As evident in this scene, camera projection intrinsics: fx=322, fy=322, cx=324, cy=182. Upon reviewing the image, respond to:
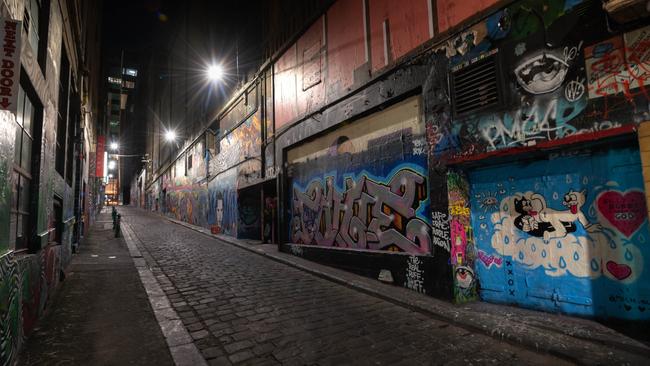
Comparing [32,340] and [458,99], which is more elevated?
[458,99]

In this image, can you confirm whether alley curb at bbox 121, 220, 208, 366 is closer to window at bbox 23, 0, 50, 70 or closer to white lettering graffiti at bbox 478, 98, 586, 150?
window at bbox 23, 0, 50, 70

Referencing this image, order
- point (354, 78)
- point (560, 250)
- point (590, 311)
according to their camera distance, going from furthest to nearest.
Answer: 1. point (354, 78)
2. point (560, 250)
3. point (590, 311)

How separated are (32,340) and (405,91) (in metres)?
6.74

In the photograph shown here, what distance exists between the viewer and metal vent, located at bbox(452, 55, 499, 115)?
16.5 ft

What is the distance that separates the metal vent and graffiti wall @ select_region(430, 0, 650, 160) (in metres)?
0.08

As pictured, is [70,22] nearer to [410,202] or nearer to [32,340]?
[32,340]

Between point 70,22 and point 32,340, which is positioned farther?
point 70,22

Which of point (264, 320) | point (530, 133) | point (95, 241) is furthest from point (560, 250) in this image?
point (95, 241)

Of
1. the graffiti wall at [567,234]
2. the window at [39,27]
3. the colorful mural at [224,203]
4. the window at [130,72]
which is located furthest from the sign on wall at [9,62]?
the window at [130,72]

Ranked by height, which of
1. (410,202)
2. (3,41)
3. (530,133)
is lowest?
(410,202)

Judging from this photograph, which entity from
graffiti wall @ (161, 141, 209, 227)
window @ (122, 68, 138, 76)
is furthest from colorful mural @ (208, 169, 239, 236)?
window @ (122, 68, 138, 76)

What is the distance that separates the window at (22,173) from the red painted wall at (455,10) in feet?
20.6

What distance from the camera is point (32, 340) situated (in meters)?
3.79

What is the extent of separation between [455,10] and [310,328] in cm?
564
